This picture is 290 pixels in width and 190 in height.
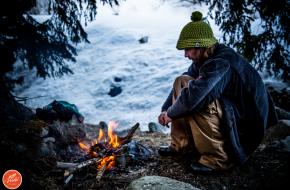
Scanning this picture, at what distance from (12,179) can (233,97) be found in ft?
7.81

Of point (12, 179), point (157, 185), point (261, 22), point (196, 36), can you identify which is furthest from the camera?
point (261, 22)

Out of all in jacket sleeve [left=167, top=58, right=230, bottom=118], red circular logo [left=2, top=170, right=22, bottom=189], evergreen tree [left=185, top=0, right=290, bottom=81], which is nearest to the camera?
red circular logo [left=2, top=170, right=22, bottom=189]

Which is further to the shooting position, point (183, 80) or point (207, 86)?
point (183, 80)

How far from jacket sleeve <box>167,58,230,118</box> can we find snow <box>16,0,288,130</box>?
5838 mm

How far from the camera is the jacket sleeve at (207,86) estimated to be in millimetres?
3130

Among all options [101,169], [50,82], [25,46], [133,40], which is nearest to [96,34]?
[133,40]

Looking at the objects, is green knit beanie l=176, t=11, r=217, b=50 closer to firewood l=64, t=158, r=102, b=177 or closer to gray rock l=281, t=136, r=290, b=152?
firewood l=64, t=158, r=102, b=177

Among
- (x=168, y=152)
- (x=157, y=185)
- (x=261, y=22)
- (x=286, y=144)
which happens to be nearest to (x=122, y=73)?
(x=261, y=22)

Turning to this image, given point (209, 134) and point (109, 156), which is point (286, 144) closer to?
point (209, 134)

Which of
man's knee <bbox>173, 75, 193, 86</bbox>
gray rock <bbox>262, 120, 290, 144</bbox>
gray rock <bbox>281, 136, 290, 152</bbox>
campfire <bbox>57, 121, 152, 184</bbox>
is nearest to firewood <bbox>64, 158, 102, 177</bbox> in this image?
campfire <bbox>57, 121, 152, 184</bbox>

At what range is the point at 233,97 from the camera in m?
3.35

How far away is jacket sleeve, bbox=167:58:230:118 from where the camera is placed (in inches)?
123

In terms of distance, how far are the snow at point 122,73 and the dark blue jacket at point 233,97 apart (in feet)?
18.6

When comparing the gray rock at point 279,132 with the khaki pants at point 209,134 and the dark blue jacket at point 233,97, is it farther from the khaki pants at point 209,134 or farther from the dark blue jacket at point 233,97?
the khaki pants at point 209,134
